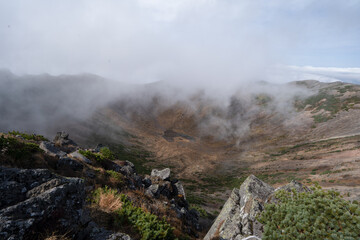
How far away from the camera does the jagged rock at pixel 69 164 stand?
1130 cm

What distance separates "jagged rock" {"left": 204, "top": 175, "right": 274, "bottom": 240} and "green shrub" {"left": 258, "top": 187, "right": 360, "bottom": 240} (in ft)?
15.6

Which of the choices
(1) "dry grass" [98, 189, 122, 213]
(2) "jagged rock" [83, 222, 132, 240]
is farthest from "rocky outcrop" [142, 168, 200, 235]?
(2) "jagged rock" [83, 222, 132, 240]

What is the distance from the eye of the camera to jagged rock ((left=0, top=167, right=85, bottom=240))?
3996mm

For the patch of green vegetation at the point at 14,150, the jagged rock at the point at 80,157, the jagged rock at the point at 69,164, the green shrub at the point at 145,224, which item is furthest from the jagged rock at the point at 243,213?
the patch of green vegetation at the point at 14,150

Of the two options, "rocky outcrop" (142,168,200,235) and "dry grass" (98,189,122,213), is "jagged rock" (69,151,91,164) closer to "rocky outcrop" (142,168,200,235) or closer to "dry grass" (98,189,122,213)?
"rocky outcrop" (142,168,200,235)

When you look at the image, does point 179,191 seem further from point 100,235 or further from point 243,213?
point 100,235

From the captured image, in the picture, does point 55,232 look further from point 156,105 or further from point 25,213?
point 156,105

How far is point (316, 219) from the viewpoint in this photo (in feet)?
16.1

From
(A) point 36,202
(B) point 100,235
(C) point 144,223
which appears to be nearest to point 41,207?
(A) point 36,202

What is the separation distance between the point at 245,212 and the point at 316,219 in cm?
695

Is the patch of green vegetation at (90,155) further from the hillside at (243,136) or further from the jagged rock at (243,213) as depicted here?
the hillside at (243,136)

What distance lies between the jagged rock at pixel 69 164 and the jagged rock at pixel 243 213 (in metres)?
9.63

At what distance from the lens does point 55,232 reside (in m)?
4.50

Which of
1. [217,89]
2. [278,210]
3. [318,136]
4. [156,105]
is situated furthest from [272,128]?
[278,210]
